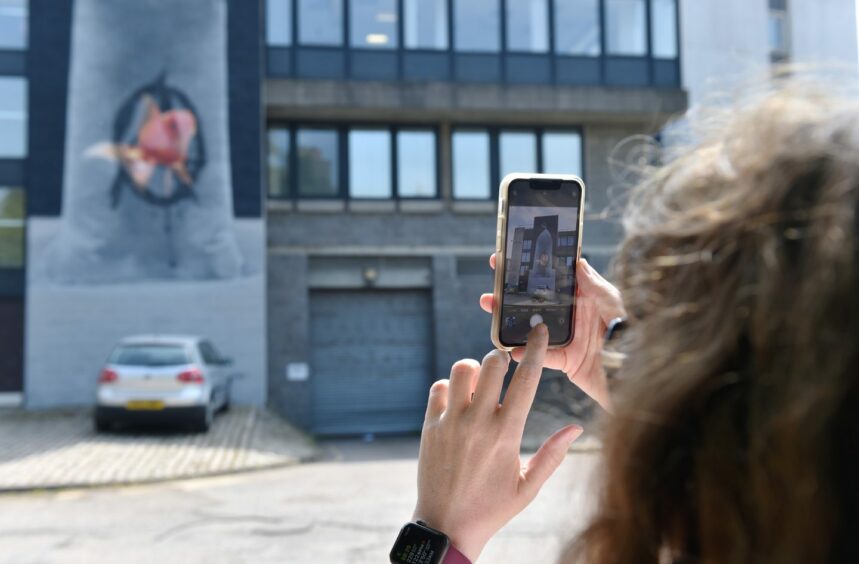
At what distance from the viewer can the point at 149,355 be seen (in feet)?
44.3

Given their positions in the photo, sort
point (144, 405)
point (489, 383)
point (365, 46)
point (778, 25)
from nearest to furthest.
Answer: point (489, 383)
point (144, 405)
point (365, 46)
point (778, 25)

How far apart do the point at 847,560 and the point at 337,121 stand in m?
19.0

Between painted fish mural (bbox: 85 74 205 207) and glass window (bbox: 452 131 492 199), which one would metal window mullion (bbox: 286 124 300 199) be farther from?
glass window (bbox: 452 131 492 199)

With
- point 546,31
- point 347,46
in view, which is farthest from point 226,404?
point 546,31

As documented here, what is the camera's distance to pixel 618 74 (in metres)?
19.3

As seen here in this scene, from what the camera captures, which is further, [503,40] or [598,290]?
[503,40]

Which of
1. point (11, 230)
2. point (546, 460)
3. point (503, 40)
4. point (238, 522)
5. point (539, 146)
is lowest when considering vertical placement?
point (238, 522)

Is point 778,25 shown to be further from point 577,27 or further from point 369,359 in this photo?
point 369,359

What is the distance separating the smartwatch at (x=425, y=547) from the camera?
1.37 metres

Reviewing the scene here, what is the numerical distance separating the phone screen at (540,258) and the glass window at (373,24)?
17633mm

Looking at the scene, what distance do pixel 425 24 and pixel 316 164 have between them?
3981 millimetres

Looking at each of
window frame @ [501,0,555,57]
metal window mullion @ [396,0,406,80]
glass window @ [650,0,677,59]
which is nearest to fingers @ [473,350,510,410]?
metal window mullion @ [396,0,406,80]

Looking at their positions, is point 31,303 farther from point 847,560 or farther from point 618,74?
point 847,560

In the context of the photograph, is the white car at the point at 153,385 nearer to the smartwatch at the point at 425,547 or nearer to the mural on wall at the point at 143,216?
the mural on wall at the point at 143,216
